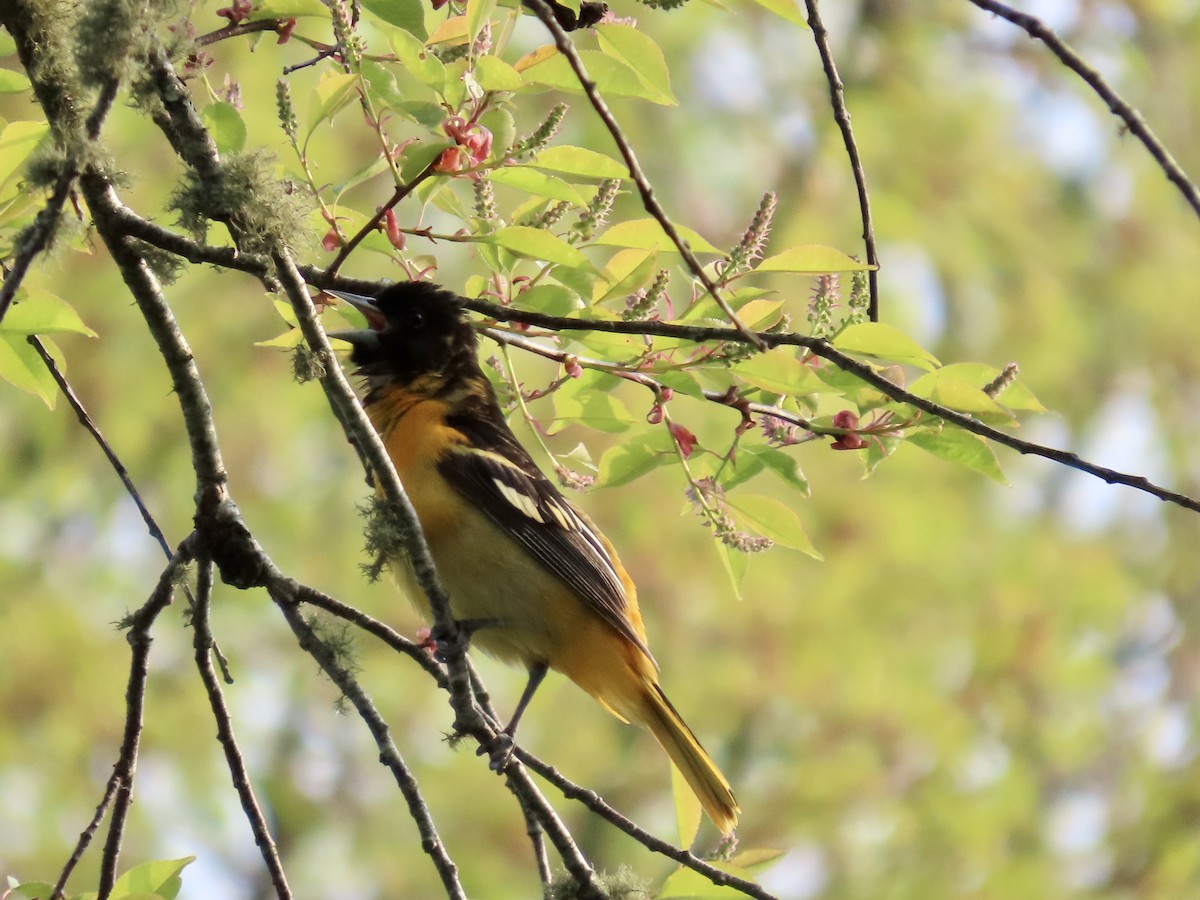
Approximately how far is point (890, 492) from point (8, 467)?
6263mm

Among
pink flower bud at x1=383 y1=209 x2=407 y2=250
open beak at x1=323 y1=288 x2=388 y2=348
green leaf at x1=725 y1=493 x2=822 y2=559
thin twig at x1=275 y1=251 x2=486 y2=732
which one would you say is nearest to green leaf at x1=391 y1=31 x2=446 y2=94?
thin twig at x1=275 y1=251 x2=486 y2=732

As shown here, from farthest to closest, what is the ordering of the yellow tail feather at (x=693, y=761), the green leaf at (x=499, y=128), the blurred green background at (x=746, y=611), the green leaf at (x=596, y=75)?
the blurred green background at (x=746, y=611), the yellow tail feather at (x=693, y=761), the green leaf at (x=499, y=128), the green leaf at (x=596, y=75)

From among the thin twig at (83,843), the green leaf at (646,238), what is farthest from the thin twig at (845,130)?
the thin twig at (83,843)

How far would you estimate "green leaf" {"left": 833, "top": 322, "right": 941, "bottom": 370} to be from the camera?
2287mm

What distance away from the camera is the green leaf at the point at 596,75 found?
218 centimetres

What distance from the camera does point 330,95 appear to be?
239cm

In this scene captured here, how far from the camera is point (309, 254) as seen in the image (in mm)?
2496

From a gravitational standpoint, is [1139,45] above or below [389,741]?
above

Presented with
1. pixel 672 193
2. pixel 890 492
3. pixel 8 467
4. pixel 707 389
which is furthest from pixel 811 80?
pixel 707 389

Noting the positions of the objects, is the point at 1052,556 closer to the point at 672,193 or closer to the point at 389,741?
the point at 672,193

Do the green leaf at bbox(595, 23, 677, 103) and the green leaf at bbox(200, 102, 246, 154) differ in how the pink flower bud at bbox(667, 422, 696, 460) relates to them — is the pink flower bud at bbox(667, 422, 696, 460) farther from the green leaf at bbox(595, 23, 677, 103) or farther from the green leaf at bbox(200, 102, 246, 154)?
the green leaf at bbox(200, 102, 246, 154)

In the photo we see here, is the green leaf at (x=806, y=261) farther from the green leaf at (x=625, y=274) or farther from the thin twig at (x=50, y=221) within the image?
the thin twig at (x=50, y=221)

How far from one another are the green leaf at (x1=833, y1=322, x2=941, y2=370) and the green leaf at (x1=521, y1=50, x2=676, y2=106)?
0.49 meters

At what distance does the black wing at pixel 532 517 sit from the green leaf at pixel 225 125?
4.85ft
